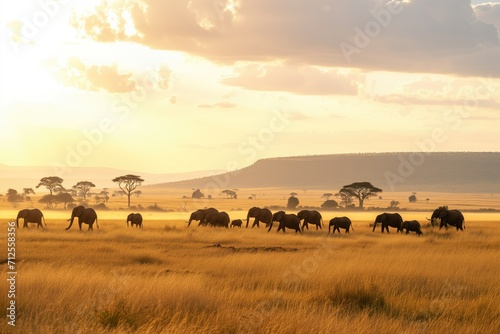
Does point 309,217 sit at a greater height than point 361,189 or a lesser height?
lesser

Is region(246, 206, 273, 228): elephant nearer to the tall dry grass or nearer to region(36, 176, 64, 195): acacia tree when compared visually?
the tall dry grass

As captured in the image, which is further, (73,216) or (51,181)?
(51,181)

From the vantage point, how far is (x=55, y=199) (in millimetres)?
101875

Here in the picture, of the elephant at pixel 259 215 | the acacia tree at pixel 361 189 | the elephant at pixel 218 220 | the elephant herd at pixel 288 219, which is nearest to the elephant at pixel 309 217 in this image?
the elephant herd at pixel 288 219

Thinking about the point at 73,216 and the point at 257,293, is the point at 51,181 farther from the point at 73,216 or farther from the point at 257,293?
the point at 257,293

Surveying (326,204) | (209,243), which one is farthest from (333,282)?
(326,204)

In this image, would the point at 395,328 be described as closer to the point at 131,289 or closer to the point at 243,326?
the point at 243,326

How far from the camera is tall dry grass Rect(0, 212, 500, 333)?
1063 cm

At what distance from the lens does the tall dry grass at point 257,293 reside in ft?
34.9

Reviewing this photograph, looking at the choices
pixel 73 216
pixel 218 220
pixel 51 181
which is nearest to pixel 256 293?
pixel 73 216

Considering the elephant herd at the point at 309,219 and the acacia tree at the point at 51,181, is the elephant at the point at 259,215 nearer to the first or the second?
the elephant herd at the point at 309,219

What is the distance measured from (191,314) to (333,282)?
192 inches

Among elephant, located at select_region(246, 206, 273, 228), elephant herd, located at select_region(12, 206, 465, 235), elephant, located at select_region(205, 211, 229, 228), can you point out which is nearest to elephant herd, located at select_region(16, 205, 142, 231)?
elephant herd, located at select_region(12, 206, 465, 235)

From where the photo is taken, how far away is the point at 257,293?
14352 millimetres
